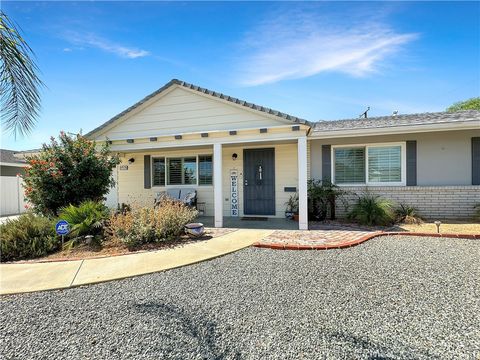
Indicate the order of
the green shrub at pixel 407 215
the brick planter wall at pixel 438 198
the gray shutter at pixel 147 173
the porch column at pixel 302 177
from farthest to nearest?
the gray shutter at pixel 147 173 → the brick planter wall at pixel 438 198 → the green shrub at pixel 407 215 → the porch column at pixel 302 177

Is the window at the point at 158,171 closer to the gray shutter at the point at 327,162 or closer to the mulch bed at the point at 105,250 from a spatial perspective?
the mulch bed at the point at 105,250

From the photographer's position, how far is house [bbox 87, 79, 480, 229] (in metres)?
7.77

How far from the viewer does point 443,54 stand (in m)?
8.82

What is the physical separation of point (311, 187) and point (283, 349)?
712 centimetres

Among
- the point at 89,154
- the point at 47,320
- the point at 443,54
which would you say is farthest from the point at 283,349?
the point at 443,54

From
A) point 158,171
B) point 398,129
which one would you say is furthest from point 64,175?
point 398,129

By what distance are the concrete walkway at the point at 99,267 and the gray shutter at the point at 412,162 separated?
6380 mm

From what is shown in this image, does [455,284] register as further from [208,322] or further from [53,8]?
[53,8]

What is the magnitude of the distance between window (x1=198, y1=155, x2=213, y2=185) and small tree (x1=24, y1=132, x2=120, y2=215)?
3.40m

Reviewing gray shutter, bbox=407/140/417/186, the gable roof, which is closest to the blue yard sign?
the gable roof

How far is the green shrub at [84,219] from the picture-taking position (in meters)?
6.12

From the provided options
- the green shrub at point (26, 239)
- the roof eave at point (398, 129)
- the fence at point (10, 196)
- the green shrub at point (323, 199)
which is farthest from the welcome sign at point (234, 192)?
the fence at point (10, 196)

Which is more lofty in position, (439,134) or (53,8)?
(53,8)

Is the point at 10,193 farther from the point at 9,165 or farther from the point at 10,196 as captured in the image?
the point at 9,165
